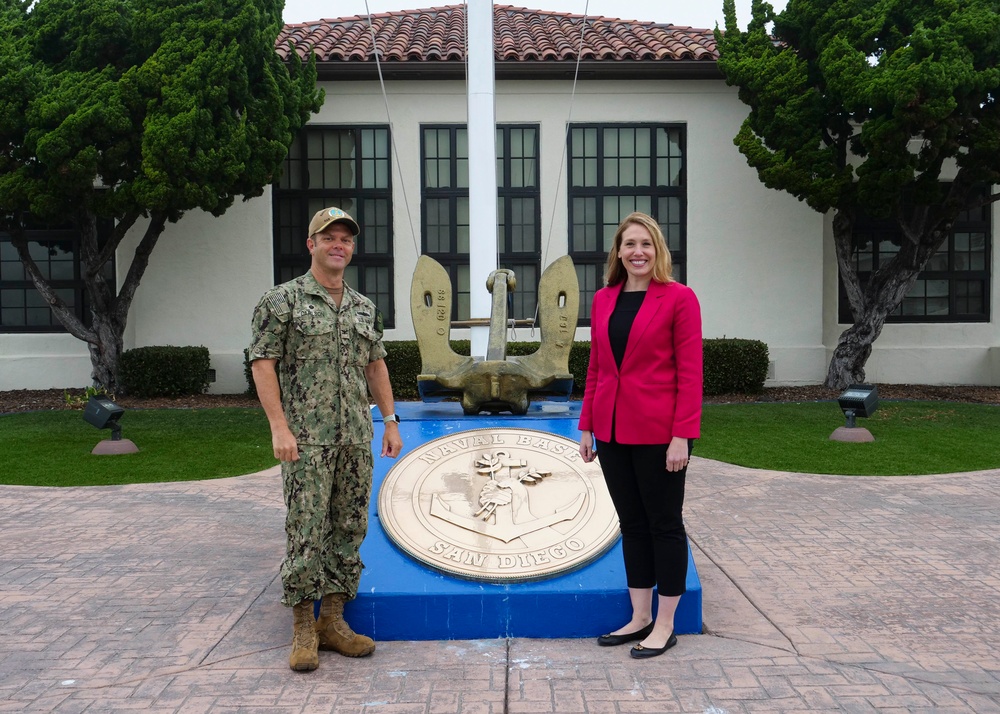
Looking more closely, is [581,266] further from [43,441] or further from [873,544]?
[873,544]

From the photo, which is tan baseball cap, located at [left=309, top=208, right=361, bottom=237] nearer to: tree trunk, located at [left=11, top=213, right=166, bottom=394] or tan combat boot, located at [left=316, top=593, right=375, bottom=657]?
tan combat boot, located at [left=316, top=593, right=375, bottom=657]

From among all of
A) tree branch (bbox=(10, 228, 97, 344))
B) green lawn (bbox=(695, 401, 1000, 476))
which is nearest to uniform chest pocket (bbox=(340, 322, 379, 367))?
green lawn (bbox=(695, 401, 1000, 476))

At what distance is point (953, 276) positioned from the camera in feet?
48.3

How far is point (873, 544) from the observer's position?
5.34 metres

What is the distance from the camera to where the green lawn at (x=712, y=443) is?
7.94 metres

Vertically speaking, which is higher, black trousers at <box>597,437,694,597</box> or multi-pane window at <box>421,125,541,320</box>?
multi-pane window at <box>421,125,541,320</box>

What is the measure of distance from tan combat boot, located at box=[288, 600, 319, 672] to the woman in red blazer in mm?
1214

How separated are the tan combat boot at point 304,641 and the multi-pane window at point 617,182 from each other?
36.7 ft

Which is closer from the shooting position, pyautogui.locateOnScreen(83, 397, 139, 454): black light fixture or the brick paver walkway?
the brick paver walkway

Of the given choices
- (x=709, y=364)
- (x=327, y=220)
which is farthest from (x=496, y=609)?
(x=709, y=364)

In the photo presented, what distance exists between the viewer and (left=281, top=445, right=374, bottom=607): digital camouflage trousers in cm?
346

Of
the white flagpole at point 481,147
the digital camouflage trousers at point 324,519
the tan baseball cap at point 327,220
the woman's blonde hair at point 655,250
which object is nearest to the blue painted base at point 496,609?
the digital camouflage trousers at point 324,519

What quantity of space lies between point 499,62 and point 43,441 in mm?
8606

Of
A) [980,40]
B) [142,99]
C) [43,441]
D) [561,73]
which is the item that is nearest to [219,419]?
[43,441]
